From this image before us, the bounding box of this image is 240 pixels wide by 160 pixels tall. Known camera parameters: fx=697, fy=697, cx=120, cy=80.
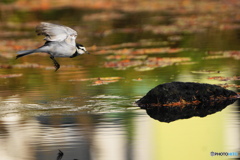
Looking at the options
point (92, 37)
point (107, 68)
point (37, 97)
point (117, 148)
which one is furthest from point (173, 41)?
point (117, 148)

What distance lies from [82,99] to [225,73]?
4023 millimetres

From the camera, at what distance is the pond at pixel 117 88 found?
31.8ft

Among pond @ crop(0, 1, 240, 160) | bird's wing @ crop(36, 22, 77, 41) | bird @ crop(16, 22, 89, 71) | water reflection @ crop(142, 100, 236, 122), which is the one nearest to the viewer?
pond @ crop(0, 1, 240, 160)

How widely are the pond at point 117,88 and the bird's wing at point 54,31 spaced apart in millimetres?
1331

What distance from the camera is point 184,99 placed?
12516 millimetres

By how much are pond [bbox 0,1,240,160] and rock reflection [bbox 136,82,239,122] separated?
10.5 inches

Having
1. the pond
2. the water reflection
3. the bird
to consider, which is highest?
the bird

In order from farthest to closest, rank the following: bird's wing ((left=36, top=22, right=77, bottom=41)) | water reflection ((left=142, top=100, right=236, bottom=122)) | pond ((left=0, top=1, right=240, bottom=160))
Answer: bird's wing ((left=36, top=22, right=77, bottom=41)), water reflection ((left=142, top=100, right=236, bottom=122)), pond ((left=0, top=1, right=240, bottom=160))

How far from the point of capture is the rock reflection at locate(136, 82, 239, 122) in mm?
12141

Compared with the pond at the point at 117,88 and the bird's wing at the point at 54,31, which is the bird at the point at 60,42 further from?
the pond at the point at 117,88

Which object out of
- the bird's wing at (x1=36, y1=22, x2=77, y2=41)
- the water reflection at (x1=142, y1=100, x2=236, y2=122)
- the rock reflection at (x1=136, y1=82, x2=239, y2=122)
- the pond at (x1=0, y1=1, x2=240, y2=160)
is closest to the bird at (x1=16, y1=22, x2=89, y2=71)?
the bird's wing at (x1=36, y1=22, x2=77, y2=41)

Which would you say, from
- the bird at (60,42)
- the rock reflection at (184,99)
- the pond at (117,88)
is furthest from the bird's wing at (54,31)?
the rock reflection at (184,99)

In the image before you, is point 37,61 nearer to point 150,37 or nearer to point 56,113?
point 150,37

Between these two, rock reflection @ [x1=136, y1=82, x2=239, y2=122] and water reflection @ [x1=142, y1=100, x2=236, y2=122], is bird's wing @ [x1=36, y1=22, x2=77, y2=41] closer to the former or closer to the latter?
rock reflection @ [x1=136, y1=82, x2=239, y2=122]
